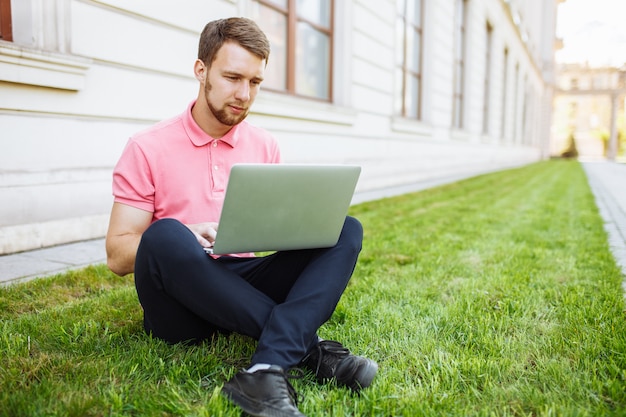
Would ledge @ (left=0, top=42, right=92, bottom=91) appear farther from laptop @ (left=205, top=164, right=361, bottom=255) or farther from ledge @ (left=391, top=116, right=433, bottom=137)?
ledge @ (left=391, top=116, right=433, bottom=137)

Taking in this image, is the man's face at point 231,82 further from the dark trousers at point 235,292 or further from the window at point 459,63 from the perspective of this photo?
the window at point 459,63

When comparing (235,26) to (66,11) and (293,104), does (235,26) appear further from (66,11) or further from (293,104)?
(293,104)

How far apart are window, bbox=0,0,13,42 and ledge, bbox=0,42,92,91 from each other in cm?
28

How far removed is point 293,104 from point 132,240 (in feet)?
14.5

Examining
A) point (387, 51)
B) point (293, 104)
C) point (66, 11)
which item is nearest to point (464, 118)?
point (387, 51)

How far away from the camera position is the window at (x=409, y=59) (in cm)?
941

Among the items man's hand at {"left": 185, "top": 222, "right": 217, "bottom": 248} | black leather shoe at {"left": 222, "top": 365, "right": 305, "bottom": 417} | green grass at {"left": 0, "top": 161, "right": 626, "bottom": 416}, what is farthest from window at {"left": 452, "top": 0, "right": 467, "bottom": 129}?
black leather shoe at {"left": 222, "top": 365, "right": 305, "bottom": 417}

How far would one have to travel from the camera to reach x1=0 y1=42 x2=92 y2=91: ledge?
123 inches

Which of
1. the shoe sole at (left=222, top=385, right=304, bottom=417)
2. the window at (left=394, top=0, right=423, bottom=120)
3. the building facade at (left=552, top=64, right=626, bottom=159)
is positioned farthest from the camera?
the building facade at (left=552, top=64, right=626, bottom=159)

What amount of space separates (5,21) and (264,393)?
308 centimetres

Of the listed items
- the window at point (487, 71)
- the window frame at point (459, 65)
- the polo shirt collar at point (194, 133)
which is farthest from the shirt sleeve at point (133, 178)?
the window at point (487, 71)

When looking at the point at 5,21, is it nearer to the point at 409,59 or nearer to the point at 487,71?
the point at 409,59

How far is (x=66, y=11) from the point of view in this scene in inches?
137

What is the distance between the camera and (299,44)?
6.48 meters
